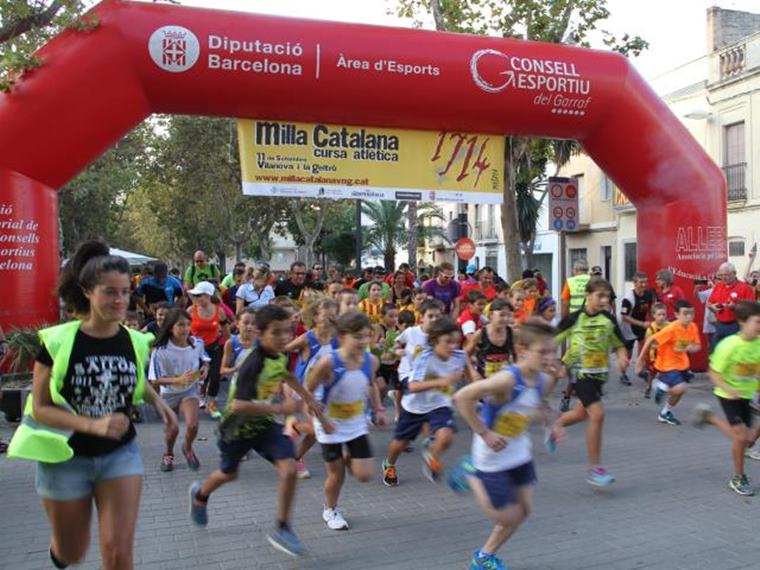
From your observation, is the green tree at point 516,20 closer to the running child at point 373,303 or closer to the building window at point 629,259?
the running child at point 373,303

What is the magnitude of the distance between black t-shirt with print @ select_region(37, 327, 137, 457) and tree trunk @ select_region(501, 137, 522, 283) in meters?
11.1

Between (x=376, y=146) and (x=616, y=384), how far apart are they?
508 centimetres

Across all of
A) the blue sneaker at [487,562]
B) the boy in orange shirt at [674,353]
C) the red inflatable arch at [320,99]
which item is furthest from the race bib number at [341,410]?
the red inflatable arch at [320,99]

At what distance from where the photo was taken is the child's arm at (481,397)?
12.0ft

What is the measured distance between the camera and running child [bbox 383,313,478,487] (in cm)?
511

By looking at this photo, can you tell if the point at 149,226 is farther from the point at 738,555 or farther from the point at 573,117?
the point at 738,555

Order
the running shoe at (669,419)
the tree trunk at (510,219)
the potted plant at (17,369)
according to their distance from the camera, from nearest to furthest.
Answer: the potted plant at (17,369) < the running shoe at (669,419) < the tree trunk at (510,219)

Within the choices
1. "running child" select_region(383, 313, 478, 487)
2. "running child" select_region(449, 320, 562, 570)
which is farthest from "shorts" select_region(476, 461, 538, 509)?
"running child" select_region(383, 313, 478, 487)

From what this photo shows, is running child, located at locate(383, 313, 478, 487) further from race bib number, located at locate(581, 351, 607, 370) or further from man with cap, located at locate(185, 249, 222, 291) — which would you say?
man with cap, located at locate(185, 249, 222, 291)

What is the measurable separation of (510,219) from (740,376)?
9.20m

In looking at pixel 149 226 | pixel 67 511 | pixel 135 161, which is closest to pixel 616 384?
pixel 67 511

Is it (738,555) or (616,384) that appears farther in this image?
(616,384)

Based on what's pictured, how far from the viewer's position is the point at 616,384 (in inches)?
414

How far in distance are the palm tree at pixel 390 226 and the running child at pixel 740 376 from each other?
3235 cm
